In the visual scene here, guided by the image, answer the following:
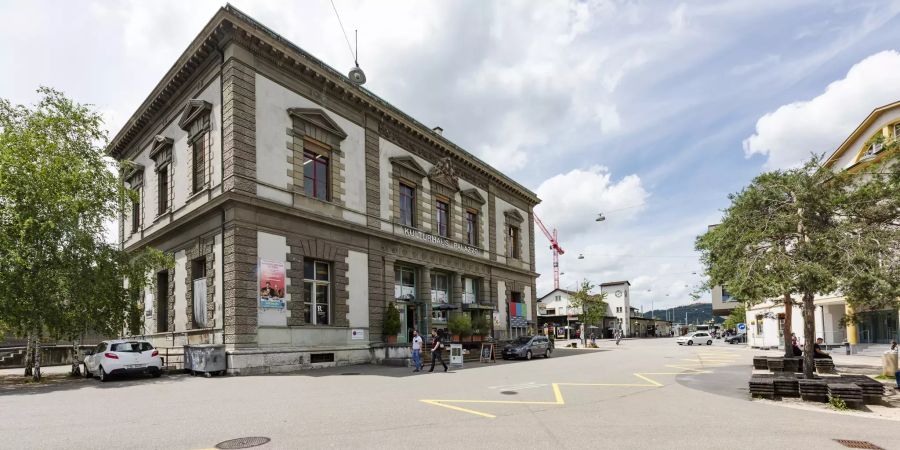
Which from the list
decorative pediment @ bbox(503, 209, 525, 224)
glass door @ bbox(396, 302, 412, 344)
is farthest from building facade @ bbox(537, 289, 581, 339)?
glass door @ bbox(396, 302, 412, 344)

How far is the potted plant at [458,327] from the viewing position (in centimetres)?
3145

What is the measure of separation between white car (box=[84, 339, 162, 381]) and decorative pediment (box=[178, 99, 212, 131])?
953 centimetres

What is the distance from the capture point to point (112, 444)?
26.7 feet

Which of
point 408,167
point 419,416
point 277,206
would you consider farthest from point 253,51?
point 419,416

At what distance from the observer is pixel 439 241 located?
3303cm

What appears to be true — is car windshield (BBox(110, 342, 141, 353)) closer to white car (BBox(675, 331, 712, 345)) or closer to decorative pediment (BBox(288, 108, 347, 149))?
decorative pediment (BBox(288, 108, 347, 149))

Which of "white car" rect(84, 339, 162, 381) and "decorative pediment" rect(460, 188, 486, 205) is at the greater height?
"decorative pediment" rect(460, 188, 486, 205)

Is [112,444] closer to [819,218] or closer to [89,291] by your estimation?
[89,291]

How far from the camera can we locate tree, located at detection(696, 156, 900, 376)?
12242 millimetres

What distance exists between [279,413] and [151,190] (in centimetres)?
2185

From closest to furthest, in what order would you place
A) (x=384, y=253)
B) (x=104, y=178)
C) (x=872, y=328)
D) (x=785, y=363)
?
(x=785, y=363) → (x=104, y=178) → (x=384, y=253) → (x=872, y=328)

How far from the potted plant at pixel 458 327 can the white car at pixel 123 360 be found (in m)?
15.7

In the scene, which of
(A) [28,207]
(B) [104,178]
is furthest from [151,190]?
(A) [28,207]

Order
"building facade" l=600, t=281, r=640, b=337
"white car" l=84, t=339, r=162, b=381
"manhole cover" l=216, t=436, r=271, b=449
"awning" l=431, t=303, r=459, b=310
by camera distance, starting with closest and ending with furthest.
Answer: "manhole cover" l=216, t=436, r=271, b=449 < "white car" l=84, t=339, r=162, b=381 < "awning" l=431, t=303, r=459, b=310 < "building facade" l=600, t=281, r=640, b=337
